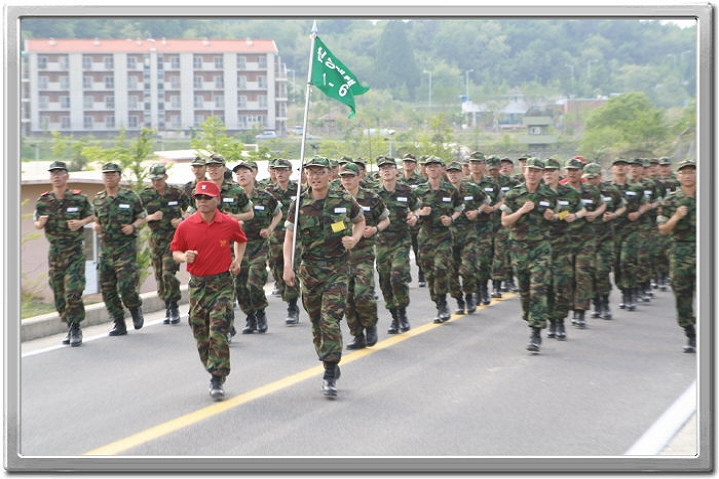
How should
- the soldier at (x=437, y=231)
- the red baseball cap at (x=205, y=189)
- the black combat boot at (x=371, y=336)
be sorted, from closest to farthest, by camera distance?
→ the red baseball cap at (x=205, y=189) < the black combat boot at (x=371, y=336) < the soldier at (x=437, y=231)

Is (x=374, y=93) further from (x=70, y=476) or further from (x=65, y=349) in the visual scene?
(x=70, y=476)

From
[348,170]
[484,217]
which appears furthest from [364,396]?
[484,217]

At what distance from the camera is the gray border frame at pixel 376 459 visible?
6824 mm

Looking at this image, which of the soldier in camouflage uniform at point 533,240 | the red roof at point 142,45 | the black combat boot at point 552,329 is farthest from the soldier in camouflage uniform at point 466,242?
the red roof at point 142,45

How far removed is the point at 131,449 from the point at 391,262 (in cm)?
597

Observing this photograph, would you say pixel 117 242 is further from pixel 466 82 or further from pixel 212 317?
pixel 466 82

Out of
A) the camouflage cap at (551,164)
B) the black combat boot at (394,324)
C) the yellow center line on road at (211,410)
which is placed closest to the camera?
the yellow center line on road at (211,410)

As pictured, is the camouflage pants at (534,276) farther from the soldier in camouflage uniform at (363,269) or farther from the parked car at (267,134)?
the parked car at (267,134)

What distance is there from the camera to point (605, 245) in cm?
1554

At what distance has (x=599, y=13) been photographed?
7016 millimetres

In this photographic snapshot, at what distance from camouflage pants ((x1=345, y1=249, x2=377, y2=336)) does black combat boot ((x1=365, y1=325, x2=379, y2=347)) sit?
0.07 m

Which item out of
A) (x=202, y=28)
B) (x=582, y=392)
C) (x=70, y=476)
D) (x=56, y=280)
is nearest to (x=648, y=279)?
(x=582, y=392)

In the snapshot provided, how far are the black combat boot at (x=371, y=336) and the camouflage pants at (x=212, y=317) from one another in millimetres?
2817

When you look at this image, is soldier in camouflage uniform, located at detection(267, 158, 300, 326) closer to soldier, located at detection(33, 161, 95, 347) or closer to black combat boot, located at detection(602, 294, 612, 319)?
soldier, located at detection(33, 161, 95, 347)
